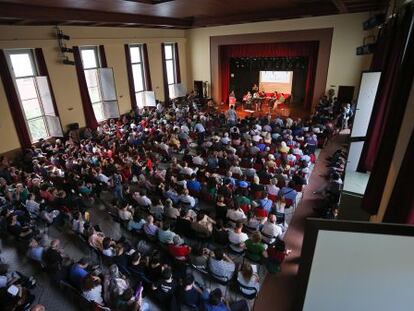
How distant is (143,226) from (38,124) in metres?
8.63

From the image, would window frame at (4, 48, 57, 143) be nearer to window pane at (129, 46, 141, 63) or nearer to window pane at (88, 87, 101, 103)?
window pane at (88, 87, 101, 103)

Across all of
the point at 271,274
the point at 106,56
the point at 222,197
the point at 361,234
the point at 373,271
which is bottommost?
the point at 271,274

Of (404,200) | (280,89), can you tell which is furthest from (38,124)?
(280,89)

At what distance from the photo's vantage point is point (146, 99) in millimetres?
15438

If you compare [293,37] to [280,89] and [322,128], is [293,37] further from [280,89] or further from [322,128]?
[322,128]

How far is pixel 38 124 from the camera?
11.1 metres

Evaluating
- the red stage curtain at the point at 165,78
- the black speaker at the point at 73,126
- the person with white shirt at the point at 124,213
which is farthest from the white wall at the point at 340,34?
the person with white shirt at the point at 124,213

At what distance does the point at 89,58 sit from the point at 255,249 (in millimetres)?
12004

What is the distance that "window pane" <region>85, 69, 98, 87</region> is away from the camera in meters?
12.7

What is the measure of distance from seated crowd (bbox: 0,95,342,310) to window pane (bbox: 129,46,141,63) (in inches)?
200

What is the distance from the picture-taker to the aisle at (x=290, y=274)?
4379mm

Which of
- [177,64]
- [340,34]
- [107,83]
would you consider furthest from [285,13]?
[107,83]

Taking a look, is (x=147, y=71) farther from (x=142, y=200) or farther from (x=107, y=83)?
(x=142, y=200)

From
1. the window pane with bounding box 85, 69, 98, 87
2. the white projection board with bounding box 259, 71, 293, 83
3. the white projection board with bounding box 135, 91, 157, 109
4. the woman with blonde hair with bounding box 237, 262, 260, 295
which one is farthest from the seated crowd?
the white projection board with bounding box 259, 71, 293, 83
